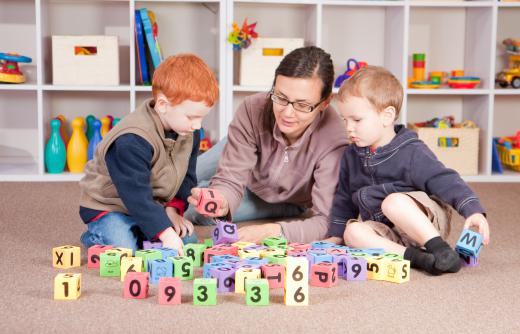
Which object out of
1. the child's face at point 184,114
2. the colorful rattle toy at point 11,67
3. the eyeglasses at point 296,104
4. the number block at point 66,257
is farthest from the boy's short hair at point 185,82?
the colorful rattle toy at point 11,67

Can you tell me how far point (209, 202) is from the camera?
1861 millimetres

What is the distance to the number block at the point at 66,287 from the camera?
147cm

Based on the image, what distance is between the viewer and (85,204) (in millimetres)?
1896

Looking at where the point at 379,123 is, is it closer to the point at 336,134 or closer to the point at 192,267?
the point at 336,134

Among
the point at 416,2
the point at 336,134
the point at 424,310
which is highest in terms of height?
the point at 416,2

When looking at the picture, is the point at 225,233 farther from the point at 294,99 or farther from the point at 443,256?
the point at 443,256

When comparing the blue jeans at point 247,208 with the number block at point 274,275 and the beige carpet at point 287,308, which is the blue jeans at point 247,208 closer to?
the beige carpet at point 287,308

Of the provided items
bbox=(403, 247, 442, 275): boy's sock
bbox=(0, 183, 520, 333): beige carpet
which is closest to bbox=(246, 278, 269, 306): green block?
bbox=(0, 183, 520, 333): beige carpet

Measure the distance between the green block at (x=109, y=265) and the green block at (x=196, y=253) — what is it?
0.55ft

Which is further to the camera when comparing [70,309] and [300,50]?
[300,50]

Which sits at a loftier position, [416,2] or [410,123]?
[416,2]

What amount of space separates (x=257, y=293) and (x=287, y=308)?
6 centimetres

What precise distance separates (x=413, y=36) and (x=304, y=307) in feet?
7.22

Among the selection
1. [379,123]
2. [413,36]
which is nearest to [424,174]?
[379,123]
